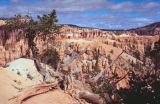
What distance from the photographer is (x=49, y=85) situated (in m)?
21.6

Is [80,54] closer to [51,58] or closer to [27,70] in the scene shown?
[51,58]

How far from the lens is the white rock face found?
27.7 m

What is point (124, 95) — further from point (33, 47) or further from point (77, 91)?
point (33, 47)

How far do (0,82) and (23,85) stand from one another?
229 cm

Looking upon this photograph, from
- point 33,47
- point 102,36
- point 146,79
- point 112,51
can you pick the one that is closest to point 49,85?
point 146,79

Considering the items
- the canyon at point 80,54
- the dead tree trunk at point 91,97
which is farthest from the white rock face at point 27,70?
the dead tree trunk at point 91,97

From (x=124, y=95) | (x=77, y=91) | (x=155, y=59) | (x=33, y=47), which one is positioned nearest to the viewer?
(x=124, y=95)

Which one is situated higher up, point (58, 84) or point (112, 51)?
point (58, 84)

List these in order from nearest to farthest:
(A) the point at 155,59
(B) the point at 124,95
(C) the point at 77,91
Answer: (B) the point at 124,95, (C) the point at 77,91, (A) the point at 155,59

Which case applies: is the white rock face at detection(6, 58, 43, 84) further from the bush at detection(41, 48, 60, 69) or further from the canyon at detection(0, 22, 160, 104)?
the bush at detection(41, 48, 60, 69)

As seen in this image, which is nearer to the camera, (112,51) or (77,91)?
(77,91)

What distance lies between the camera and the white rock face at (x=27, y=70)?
27.7m

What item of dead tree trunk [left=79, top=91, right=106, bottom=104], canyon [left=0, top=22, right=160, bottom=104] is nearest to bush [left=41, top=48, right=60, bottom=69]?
canyon [left=0, top=22, right=160, bottom=104]

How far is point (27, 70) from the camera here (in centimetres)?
2897
